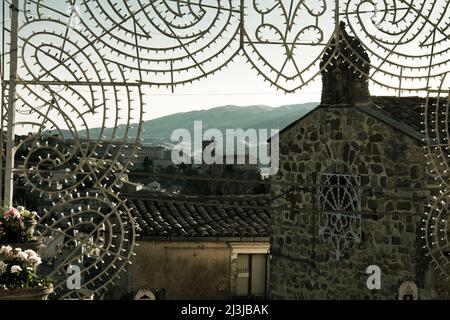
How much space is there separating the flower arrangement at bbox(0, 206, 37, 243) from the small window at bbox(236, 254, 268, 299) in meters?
6.80

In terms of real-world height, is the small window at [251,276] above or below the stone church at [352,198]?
below

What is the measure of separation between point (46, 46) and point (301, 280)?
5542 millimetres

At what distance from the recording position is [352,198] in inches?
333

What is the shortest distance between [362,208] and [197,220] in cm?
308

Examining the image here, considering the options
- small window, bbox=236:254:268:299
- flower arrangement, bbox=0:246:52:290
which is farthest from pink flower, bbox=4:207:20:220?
small window, bbox=236:254:268:299

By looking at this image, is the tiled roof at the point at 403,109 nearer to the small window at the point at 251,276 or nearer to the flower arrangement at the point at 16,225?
the small window at the point at 251,276

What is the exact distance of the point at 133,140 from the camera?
4.48m

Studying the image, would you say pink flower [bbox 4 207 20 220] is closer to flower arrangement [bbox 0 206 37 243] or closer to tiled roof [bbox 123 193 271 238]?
flower arrangement [bbox 0 206 37 243]

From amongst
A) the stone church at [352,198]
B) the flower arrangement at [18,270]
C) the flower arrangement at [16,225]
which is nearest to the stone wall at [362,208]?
the stone church at [352,198]

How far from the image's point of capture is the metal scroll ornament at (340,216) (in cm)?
844

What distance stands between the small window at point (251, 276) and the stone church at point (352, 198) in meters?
1.45

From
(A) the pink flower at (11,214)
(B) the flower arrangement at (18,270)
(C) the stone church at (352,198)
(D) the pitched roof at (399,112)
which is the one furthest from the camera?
(D) the pitched roof at (399,112)

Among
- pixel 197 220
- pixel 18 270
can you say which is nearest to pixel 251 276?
pixel 197 220

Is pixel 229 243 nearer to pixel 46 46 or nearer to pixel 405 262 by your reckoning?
pixel 405 262
